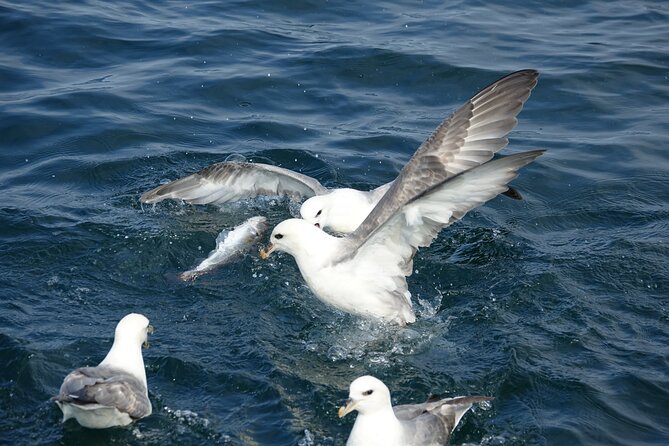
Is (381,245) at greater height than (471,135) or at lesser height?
lesser

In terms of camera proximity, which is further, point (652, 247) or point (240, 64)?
point (240, 64)

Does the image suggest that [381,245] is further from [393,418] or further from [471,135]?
[393,418]

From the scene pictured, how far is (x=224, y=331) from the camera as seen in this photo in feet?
23.5

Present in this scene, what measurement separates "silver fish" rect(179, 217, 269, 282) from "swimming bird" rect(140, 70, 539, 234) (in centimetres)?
48

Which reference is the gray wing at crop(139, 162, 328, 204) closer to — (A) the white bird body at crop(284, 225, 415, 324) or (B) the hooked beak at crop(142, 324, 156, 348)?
(A) the white bird body at crop(284, 225, 415, 324)

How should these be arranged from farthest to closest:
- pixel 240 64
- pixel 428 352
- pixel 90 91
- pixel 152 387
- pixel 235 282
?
pixel 240 64
pixel 90 91
pixel 235 282
pixel 428 352
pixel 152 387

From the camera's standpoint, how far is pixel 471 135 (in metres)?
7.84

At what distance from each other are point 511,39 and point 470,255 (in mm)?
6533

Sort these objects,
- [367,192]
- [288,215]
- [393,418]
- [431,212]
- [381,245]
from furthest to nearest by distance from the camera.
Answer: [288,215] < [367,192] < [381,245] < [431,212] < [393,418]

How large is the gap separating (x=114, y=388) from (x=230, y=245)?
2729mm

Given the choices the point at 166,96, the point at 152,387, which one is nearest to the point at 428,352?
the point at 152,387

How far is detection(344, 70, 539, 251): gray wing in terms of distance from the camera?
7504 mm

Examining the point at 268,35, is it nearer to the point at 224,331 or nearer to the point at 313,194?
the point at 313,194

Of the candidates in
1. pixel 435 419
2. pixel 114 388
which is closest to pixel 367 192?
pixel 435 419
